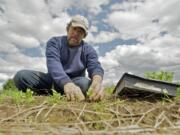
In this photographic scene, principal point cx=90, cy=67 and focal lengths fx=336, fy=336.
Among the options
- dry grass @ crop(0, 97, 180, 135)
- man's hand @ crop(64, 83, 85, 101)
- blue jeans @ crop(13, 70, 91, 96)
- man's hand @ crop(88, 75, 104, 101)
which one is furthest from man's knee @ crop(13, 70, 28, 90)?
dry grass @ crop(0, 97, 180, 135)

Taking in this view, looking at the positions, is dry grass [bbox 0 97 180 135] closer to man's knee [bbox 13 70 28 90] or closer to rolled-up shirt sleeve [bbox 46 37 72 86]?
rolled-up shirt sleeve [bbox 46 37 72 86]

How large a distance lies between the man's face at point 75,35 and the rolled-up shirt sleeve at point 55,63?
7.4 inches

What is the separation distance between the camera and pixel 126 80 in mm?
3729

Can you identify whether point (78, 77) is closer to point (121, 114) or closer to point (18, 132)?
point (121, 114)

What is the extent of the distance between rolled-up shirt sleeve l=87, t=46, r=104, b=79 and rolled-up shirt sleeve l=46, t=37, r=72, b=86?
47 cm

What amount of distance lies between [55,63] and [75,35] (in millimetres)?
560

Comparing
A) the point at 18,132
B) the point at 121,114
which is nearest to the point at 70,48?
the point at 121,114

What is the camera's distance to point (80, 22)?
4.67 m

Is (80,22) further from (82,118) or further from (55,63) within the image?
(82,118)

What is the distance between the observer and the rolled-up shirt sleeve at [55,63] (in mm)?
4133

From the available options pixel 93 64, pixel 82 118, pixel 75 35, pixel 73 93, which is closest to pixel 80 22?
pixel 75 35

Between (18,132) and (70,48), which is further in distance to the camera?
(70,48)

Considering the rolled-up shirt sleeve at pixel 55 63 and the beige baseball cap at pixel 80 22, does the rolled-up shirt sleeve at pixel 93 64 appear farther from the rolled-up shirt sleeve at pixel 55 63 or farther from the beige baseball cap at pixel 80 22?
the rolled-up shirt sleeve at pixel 55 63

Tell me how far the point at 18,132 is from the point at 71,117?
62 cm
